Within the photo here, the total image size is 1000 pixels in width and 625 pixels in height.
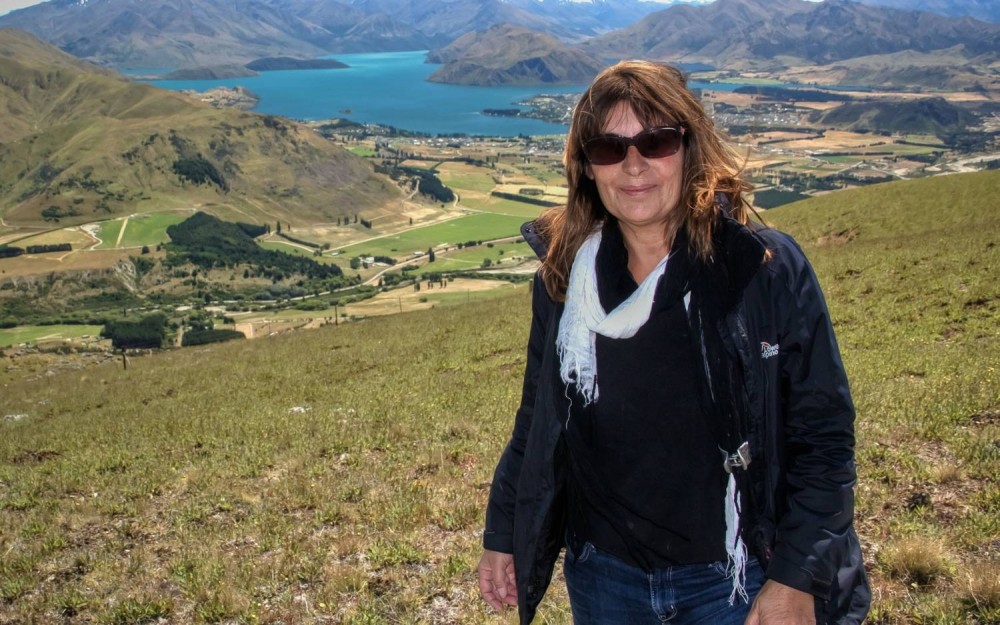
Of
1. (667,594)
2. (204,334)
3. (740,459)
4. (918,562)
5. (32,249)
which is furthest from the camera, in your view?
(32,249)

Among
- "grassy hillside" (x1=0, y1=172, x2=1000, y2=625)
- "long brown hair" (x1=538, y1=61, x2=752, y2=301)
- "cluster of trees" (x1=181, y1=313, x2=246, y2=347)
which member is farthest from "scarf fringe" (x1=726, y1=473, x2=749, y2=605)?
"cluster of trees" (x1=181, y1=313, x2=246, y2=347)

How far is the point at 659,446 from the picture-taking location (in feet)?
10.1

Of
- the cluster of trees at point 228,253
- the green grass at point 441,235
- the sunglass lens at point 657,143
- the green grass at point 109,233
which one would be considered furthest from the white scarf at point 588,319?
the green grass at point 109,233

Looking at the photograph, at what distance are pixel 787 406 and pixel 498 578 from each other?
1826 millimetres

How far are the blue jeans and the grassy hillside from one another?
8.41ft

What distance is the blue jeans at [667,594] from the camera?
3.12m

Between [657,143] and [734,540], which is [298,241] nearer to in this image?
[657,143]

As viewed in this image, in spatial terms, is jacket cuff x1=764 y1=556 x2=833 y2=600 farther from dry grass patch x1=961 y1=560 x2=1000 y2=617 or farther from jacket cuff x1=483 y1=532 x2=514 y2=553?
dry grass patch x1=961 y1=560 x2=1000 y2=617

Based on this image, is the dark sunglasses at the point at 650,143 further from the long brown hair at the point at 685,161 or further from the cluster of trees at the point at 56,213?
the cluster of trees at the point at 56,213

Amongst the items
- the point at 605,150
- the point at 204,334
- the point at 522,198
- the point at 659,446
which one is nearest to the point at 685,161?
the point at 605,150

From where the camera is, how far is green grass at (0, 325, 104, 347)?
3479 inches

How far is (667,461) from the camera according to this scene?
10.2 feet

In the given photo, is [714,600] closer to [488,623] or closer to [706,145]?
[706,145]

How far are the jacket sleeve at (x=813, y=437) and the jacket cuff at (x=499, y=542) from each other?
4.47 feet
